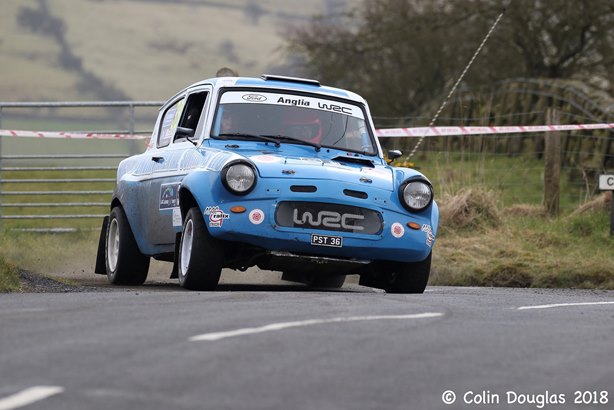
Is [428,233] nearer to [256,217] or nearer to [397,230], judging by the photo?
[397,230]

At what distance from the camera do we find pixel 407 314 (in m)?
8.20

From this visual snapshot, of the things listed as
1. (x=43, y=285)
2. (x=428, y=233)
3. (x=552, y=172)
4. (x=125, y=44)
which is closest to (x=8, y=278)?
(x=43, y=285)

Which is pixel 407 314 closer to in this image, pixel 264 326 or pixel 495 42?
pixel 264 326

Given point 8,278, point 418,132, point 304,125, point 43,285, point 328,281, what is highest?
point 304,125

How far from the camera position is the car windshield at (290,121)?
12102 mm

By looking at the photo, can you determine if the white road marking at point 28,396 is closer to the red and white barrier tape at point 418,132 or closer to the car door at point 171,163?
the car door at point 171,163

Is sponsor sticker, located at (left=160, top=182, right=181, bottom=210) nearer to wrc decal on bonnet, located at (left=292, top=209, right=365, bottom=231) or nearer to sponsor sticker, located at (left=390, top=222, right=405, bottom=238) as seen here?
wrc decal on bonnet, located at (left=292, top=209, right=365, bottom=231)

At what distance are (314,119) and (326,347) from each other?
5.95 meters

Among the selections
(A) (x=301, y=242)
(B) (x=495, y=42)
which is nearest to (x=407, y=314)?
(A) (x=301, y=242)

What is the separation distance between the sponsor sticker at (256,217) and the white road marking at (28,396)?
518cm

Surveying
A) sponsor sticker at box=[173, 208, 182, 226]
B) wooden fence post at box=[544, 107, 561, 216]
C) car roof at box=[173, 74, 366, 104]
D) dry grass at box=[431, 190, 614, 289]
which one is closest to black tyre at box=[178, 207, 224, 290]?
sponsor sticker at box=[173, 208, 182, 226]

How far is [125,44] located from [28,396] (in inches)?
2758

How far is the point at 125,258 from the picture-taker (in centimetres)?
1330

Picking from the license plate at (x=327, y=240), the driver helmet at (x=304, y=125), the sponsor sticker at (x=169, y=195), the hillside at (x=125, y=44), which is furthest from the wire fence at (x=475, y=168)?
the hillside at (x=125, y=44)
